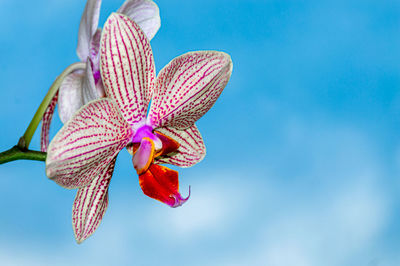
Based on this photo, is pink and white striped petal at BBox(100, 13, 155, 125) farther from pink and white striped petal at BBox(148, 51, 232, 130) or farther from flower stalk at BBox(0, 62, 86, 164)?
flower stalk at BBox(0, 62, 86, 164)

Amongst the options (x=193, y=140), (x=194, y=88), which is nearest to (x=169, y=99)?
(x=194, y=88)

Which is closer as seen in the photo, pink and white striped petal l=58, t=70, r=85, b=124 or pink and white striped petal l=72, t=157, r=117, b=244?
pink and white striped petal l=72, t=157, r=117, b=244

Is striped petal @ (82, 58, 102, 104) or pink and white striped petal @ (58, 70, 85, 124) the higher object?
pink and white striped petal @ (58, 70, 85, 124)

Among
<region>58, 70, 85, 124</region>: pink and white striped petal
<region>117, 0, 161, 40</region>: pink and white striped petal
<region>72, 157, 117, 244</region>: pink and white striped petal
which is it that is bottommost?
<region>72, 157, 117, 244</region>: pink and white striped petal

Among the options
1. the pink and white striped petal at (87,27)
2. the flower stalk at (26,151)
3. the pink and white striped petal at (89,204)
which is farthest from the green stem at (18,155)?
the pink and white striped petal at (87,27)

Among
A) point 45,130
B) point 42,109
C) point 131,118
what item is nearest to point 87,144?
point 131,118

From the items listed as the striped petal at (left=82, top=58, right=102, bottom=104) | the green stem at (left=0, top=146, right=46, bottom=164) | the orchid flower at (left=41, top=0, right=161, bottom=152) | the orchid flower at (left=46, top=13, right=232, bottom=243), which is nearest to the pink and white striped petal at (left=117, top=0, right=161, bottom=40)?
the orchid flower at (left=41, top=0, right=161, bottom=152)

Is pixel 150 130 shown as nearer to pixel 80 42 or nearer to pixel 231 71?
pixel 231 71
